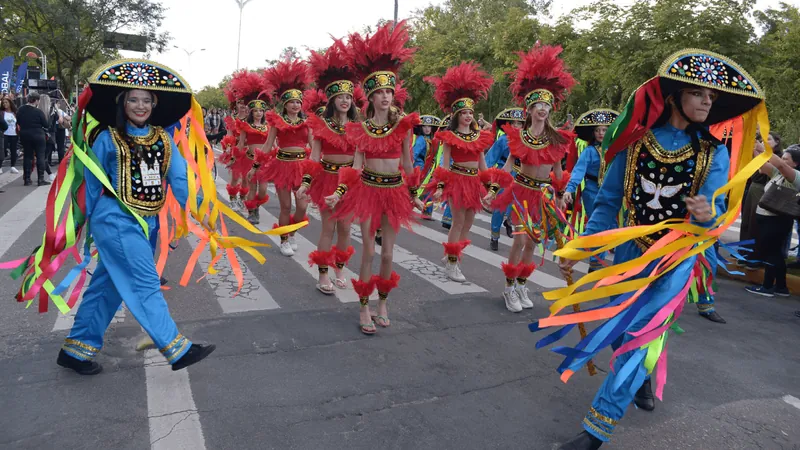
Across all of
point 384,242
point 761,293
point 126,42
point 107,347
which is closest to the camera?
point 107,347

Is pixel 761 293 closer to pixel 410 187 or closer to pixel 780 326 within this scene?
pixel 780 326

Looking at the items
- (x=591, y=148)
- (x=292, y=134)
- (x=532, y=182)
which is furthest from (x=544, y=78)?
(x=292, y=134)

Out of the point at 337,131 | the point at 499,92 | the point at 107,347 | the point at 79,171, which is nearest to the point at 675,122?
the point at 337,131

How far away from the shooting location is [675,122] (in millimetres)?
3340

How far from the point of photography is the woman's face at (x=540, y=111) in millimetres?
5645

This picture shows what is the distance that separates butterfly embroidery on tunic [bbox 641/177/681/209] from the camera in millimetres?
3254

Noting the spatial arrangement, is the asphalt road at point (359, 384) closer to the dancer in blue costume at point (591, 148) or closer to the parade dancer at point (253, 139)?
the dancer in blue costume at point (591, 148)

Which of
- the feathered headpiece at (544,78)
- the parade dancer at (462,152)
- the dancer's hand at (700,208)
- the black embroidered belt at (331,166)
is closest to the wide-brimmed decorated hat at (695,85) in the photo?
the dancer's hand at (700,208)

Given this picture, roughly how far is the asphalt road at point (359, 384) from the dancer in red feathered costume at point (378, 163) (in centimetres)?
65

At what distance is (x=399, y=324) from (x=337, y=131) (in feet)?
6.82

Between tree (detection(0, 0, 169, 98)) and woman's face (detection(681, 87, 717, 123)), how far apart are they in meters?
36.1

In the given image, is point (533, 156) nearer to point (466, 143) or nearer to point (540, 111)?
point (540, 111)

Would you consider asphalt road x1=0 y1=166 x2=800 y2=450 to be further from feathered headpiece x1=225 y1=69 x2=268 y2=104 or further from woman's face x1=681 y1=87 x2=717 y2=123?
feathered headpiece x1=225 y1=69 x2=268 y2=104

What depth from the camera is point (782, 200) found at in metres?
6.41
